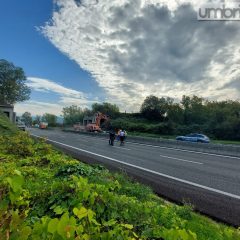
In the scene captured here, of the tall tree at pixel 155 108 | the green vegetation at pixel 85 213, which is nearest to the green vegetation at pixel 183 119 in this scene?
the tall tree at pixel 155 108

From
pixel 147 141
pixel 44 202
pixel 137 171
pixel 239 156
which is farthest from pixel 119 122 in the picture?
pixel 44 202

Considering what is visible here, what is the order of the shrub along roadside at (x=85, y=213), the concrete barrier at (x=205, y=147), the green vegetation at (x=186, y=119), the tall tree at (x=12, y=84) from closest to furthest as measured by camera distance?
the shrub along roadside at (x=85, y=213), the concrete barrier at (x=205, y=147), the green vegetation at (x=186, y=119), the tall tree at (x=12, y=84)

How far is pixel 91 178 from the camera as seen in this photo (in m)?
8.20

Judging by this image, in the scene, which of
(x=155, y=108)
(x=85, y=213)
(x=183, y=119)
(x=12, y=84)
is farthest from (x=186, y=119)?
(x=85, y=213)

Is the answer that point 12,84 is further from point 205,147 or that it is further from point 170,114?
point 205,147

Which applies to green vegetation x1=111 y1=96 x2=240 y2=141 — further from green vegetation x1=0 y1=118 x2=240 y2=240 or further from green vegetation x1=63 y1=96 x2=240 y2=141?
green vegetation x1=0 y1=118 x2=240 y2=240

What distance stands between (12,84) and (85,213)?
3687 inches

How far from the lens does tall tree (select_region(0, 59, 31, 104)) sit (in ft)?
291

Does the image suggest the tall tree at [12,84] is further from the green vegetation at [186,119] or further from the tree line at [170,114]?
the green vegetation at [186,119]

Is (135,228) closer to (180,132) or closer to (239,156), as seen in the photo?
(239,156)

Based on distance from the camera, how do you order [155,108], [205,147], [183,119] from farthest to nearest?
[155,108]
[183,119]
[205,147]

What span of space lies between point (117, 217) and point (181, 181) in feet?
21.5

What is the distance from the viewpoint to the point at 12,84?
88.9 m

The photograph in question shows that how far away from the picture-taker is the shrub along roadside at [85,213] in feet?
4.92
